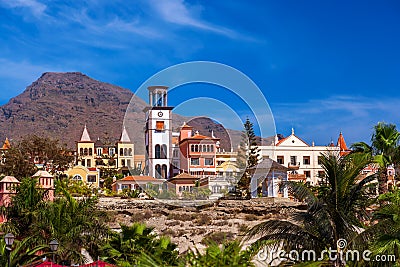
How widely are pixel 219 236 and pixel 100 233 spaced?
9342 mm

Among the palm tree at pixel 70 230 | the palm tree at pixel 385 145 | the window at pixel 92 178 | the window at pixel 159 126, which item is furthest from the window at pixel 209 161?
the palm tree at pixel 70 230

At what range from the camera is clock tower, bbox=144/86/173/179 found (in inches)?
1879

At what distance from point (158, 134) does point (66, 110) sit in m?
114

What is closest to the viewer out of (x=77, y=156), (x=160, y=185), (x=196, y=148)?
(x=160, y=185)

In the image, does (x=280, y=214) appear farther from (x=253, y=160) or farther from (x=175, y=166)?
(x=175, y=166)

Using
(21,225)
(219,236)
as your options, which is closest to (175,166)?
(219,236)

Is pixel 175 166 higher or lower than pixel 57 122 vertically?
lower

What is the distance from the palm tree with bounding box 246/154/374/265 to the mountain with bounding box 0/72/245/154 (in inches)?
4323

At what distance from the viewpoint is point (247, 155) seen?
1795 inches

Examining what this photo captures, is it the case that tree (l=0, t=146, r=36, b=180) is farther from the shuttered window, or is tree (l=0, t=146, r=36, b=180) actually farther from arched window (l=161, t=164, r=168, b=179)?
the shuttered window

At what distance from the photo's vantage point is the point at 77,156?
5612 cm

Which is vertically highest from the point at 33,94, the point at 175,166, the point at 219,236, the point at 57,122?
the point at 33,94

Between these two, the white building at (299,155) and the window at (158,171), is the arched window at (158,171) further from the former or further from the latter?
the white building at (299,155)

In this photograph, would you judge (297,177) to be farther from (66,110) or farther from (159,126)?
(66,110)
